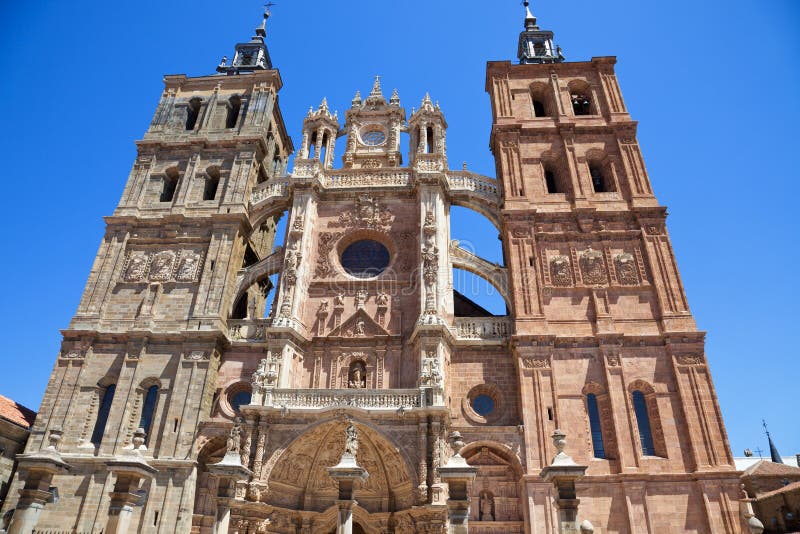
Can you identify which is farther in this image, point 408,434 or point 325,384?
point 325,384

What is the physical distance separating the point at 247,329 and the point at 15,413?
1072cm

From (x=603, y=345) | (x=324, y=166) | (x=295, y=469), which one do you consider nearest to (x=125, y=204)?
(x=324, y=166)

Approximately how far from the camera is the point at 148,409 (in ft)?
75.3

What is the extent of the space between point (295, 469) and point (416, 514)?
16.7 feet

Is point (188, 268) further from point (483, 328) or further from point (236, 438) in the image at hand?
point (483, 328)

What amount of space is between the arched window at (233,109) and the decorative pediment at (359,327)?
51.4 ft

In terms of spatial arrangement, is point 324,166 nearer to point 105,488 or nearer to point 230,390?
point 230,390

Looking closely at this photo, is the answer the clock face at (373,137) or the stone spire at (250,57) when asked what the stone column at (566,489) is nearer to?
the clock face at (373,137)

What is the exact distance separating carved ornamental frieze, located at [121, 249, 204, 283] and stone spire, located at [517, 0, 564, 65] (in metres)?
26.6

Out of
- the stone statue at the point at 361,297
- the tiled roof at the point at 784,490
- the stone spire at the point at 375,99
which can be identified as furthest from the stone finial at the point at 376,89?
the tiled roof at the point at 784,490

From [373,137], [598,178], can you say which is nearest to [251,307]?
[373,137]

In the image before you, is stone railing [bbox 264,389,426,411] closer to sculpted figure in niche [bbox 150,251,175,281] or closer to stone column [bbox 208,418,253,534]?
stone column [bbox 208,418,253,534]

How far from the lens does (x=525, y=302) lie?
23.5m

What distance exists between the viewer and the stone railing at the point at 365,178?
27406 millimetres
